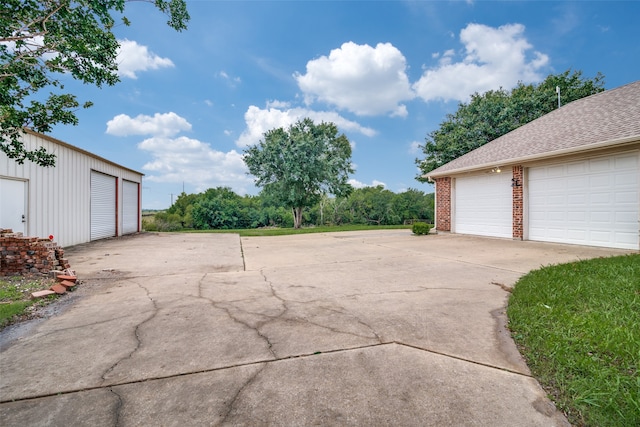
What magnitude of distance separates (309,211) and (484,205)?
1802cm

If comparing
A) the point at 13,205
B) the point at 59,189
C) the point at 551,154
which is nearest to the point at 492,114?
the point at 551,154

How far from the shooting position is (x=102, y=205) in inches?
481

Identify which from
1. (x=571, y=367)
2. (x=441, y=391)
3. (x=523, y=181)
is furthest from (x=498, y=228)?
(x=441, y=391)

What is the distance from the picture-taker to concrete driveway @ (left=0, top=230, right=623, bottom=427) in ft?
5.69

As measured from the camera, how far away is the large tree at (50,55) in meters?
4.40

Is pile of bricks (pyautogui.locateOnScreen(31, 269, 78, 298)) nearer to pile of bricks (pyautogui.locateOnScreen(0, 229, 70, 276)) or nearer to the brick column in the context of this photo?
pile of bricks (pyautogui.locateOnScreen(0, 229, 70, 276))

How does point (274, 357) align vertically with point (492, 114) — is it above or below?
below

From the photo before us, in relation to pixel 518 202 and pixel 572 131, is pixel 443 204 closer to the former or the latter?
pixel 518 202

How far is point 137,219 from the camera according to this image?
16.3 m

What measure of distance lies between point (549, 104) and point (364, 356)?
73.2ft

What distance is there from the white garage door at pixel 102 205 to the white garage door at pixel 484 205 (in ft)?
47.0

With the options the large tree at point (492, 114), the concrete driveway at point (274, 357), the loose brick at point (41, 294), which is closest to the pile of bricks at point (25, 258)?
the concrete driveway at point (274, 357)

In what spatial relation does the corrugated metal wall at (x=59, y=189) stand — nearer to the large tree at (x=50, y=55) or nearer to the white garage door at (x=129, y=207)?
the white garage door at (x=129, y=207)

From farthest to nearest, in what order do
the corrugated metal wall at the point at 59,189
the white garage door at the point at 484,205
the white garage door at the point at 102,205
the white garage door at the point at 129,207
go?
the white garage door at the point at 129,207, the white garage door at the point at 102,205, the white garage door at the point at 484,205, the corrugated metal wall at the point at 59,189
